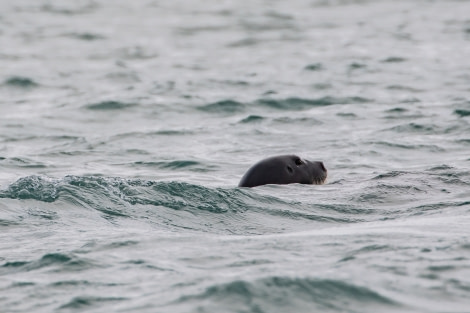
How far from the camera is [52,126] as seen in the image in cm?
1438

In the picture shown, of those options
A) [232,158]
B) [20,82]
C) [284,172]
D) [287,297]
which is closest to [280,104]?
[232,158]

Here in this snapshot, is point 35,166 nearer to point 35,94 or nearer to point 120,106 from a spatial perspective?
point 120,106

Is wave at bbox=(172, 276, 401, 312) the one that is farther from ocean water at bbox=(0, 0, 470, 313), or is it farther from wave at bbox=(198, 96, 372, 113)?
wave at bbox=(198, 96, 372, 113)

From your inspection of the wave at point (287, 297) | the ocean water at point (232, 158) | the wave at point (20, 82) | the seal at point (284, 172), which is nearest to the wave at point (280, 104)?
the ocean water at point (232, 158)

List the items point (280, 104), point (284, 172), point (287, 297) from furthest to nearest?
point (280, 104)
point (284, 172)
point (287, 297)

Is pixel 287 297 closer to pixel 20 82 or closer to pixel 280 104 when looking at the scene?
pixel 280 104

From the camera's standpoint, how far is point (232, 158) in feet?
40.0

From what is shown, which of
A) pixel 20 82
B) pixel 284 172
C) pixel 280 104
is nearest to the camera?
pixel 284 172

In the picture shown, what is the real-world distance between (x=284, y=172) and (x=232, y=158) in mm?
2260

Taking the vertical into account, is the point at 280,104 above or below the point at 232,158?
above

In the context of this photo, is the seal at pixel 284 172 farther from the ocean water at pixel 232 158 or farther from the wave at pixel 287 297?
the wave at pixel 287 297

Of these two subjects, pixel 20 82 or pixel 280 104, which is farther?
pixel 20 82

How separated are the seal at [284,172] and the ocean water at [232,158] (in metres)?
0.23

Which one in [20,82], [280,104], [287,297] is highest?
[20,82]
